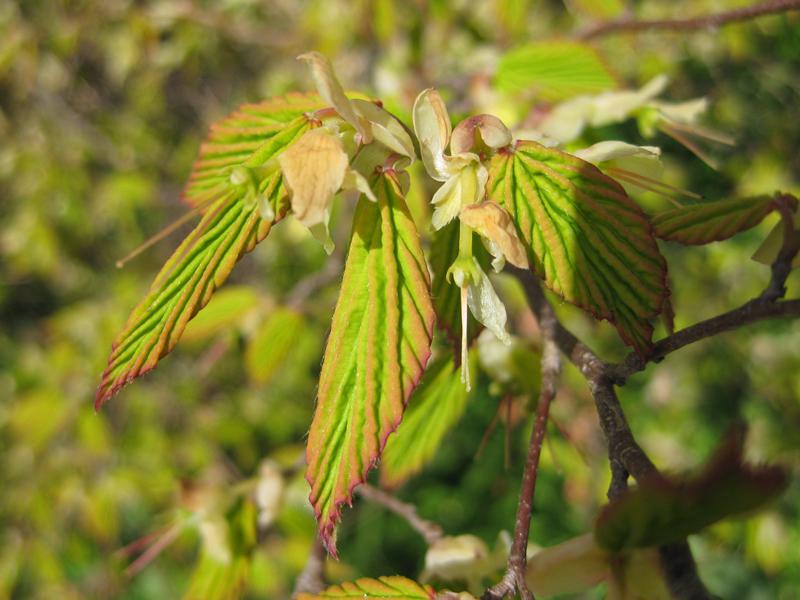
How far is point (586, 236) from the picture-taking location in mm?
492

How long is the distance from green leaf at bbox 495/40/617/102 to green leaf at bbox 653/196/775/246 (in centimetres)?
50

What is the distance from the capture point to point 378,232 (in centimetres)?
48

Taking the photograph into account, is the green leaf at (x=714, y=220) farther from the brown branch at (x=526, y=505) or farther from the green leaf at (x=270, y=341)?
the green leaf at (x=270, y=341)

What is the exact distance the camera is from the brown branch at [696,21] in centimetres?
74

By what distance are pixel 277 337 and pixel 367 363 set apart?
898mm

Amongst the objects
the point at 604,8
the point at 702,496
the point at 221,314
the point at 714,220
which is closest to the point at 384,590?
the point at 702,496

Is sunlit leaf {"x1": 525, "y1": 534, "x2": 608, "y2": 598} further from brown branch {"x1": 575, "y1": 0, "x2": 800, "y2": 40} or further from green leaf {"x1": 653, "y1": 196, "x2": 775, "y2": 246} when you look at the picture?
brown branch {"x1": 575, "y1": 0, "x2": 800, "y2": 40}

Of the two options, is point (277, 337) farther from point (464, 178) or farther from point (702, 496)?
point (702, 496)

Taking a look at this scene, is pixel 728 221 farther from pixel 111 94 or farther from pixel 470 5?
pixel 111 94

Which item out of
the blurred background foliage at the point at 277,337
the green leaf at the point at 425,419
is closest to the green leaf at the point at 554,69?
the blurred background foliage at the point at 277,337

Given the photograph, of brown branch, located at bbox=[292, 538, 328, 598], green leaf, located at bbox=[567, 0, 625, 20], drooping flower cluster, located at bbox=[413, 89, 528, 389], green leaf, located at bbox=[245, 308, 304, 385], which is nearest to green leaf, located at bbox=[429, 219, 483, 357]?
drooping flower cluster, located at bbox=[413, 89, 528, 389]

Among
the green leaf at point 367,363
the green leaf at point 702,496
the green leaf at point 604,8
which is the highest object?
the green leaf at point 367,363

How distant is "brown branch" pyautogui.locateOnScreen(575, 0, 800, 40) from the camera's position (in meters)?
0.74

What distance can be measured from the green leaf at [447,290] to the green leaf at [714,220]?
6.3 inches
